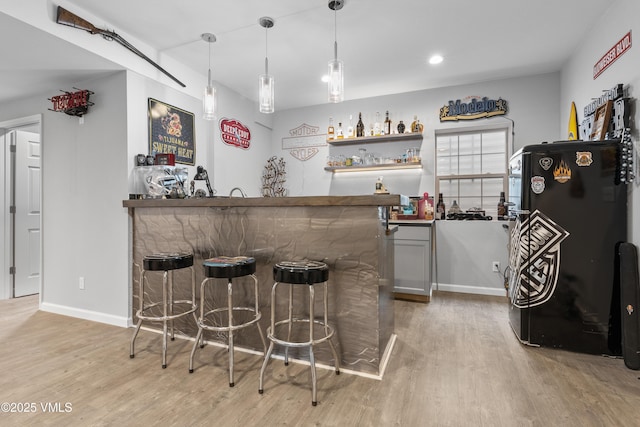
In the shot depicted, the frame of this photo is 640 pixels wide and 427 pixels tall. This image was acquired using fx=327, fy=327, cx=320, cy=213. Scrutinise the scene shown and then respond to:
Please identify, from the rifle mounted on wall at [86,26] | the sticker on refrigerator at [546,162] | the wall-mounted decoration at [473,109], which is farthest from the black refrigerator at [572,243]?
the rifle mounted on wall at [86,26]

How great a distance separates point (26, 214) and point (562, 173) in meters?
5.81

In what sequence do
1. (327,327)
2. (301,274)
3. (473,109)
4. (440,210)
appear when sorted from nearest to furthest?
(301,274) → (327,327) → (473,109) → (440,210)

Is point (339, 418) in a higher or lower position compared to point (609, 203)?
lower

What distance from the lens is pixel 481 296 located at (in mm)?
3971

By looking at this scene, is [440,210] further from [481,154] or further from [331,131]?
[331,131]

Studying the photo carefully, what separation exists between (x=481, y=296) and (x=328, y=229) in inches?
109

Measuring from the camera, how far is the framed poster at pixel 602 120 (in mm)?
2455

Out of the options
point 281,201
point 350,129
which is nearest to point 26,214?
point 281,201

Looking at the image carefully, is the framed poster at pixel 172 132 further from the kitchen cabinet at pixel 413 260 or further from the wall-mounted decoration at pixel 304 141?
the kitchen cabinet at pixel 413 260

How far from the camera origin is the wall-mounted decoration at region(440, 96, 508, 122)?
13.3 ft

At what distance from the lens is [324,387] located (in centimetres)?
194

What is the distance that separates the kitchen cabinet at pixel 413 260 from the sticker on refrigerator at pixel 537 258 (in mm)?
1144

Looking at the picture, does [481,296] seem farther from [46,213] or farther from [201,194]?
[46,213]

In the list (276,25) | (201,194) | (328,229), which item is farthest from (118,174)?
(328,229)
